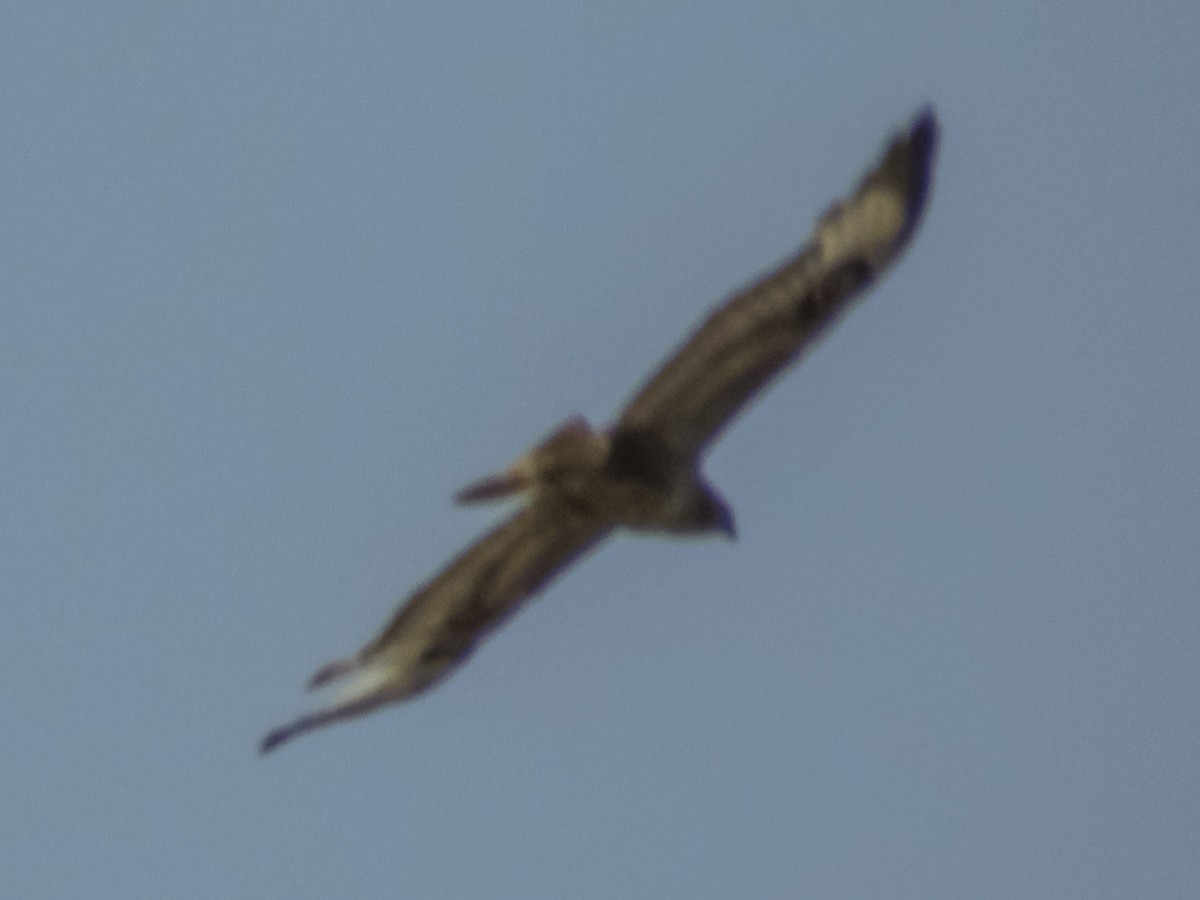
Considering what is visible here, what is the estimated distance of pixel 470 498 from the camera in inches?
455

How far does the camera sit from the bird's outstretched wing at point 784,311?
11508 millimetres

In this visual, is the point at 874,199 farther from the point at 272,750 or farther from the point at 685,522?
the point at 272,750

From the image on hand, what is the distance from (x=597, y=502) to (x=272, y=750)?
1.71m

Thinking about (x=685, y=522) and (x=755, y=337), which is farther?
(x=685, y=522)

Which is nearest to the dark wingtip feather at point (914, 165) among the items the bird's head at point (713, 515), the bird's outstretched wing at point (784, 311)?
the bird's outstretched wing at point (784, 311)

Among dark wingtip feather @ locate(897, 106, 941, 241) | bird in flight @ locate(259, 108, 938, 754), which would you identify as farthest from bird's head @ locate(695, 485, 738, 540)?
dark wingtip feather @ locate(897, 106, 941, 241)

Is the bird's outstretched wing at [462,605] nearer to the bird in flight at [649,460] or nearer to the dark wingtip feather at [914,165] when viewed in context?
the bird in flight at [649,460]

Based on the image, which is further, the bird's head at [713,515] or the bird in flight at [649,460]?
the bird's head at [713,515]

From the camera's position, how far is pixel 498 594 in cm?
1219

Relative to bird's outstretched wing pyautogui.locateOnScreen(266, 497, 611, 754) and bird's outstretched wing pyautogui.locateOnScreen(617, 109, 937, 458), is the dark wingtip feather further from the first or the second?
bird's outstretched wing pyautogui.locateOnScreen(266, 497, 611, 754)

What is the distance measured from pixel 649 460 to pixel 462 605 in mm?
1044

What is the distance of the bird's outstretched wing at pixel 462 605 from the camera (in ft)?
39.7

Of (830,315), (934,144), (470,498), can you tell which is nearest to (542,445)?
(470,498)

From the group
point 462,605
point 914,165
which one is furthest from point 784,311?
point 462,605
